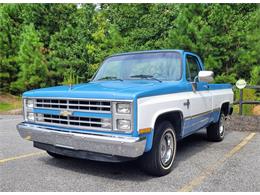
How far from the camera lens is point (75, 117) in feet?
13.9

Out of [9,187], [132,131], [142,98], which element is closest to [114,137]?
[132,131]

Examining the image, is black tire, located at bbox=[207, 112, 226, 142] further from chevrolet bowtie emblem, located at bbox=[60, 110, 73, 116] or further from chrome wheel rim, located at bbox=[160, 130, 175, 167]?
chevrolet bowtie emblem, located at bbox=[60, 110, 73, 116]

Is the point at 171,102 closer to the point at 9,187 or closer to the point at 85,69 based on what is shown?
the point at 9,187

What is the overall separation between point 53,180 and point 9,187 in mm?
588

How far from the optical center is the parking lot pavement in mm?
3916

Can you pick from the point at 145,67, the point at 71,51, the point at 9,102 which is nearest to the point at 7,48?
the point at 9,102

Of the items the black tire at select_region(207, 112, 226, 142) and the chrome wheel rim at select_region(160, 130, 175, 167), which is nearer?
the chrome wheel rim at select_region(160, 130, 175, 167)

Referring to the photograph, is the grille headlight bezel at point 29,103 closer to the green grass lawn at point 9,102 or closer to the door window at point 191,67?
the door window at point 191,67

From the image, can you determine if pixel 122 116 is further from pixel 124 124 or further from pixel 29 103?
pixel 29 103

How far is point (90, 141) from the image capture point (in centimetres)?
391

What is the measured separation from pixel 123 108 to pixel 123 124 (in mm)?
215

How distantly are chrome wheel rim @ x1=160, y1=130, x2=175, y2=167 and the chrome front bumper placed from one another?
0.75 meters

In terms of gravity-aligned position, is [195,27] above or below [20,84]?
above

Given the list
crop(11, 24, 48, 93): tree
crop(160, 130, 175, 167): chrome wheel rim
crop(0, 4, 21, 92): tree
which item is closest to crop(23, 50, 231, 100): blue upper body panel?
crop(160, 130, 175, 167): chrome wheel rim
